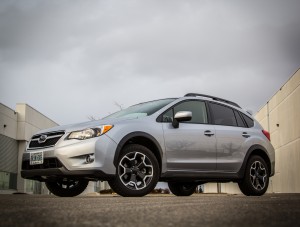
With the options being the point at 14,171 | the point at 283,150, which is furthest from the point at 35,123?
the point at 283,150

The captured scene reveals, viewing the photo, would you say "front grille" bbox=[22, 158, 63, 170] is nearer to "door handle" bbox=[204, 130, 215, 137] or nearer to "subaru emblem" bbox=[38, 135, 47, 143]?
"subaru emblem" bbox=[38, 135, 47, 143]

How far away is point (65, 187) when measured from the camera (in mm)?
8508

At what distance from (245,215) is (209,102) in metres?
5.35

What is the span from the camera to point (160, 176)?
294 inches

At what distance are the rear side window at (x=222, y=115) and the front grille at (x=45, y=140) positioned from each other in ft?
9.78

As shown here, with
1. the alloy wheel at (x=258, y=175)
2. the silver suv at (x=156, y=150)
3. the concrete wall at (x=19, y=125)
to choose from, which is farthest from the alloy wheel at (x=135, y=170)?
the concrete wall at (x=19, y=125)

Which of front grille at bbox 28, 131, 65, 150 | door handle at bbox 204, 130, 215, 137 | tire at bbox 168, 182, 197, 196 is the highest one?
door handle at bbox 204, 130, 215, 137

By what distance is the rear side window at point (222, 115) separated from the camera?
878 centimetres

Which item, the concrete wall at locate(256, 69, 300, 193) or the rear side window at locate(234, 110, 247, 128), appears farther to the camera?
the concrete wall at locate(256, 69, 300, 193)

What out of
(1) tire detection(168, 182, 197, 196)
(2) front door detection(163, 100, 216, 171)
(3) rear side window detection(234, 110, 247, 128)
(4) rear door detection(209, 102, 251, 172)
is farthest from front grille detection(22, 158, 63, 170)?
(3) rear side window detection(234, 110, 247, 128)

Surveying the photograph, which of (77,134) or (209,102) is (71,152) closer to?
(77,134)

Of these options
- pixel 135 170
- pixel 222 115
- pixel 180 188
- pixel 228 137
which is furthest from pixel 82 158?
pixel 180 188

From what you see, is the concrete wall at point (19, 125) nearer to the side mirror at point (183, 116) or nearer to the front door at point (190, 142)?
the front door at point (190, 142)

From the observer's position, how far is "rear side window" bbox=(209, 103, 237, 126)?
28.8ft
